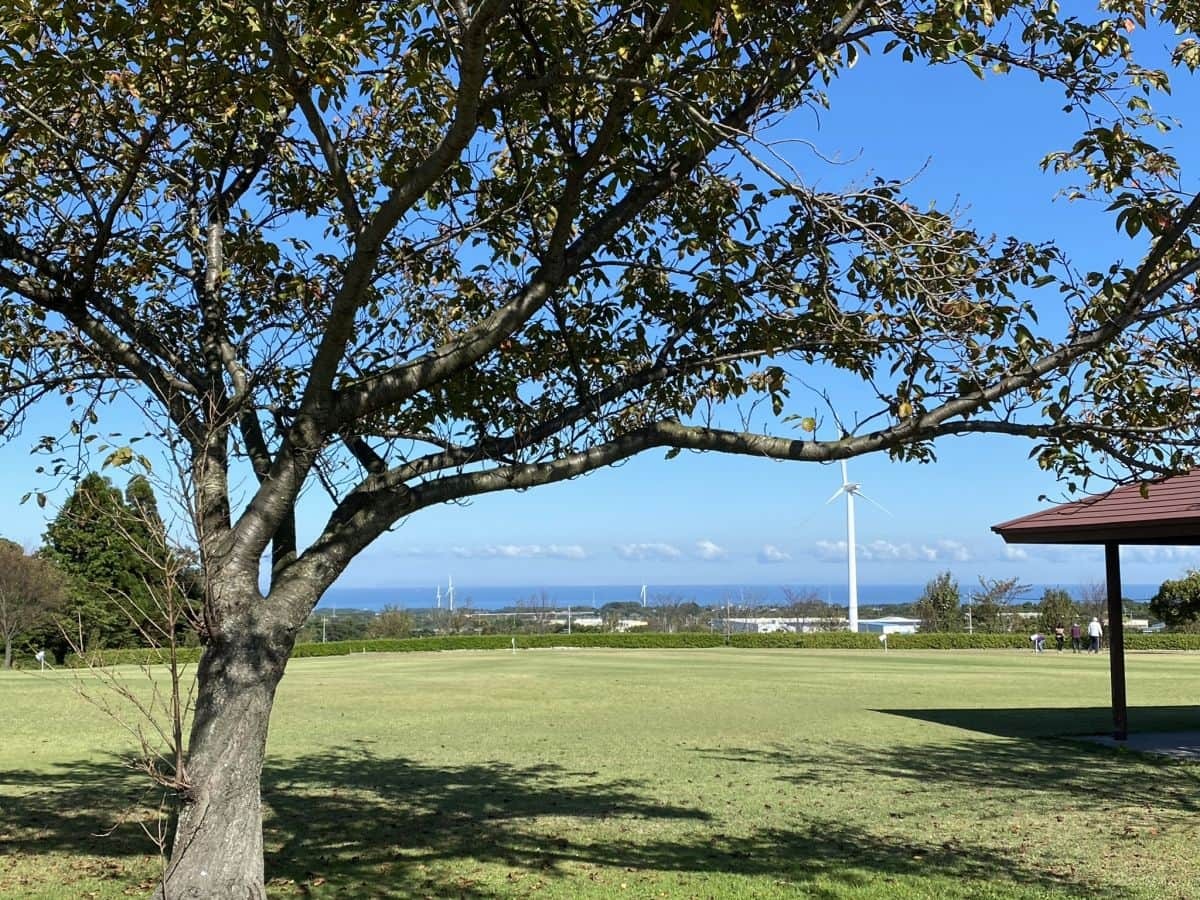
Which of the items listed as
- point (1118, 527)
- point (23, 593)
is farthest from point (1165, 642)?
point (23, 593)

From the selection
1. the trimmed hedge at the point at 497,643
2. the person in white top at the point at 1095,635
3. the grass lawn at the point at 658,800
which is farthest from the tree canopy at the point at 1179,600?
the trimmed hedge at the point at 497,643

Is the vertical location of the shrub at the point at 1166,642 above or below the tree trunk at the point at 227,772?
below

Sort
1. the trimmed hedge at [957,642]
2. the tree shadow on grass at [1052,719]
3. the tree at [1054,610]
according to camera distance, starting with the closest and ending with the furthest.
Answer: the tree shadow on grass at [1052,719] < the trimmed hedge at [957,642] < the tree at [1054,610]

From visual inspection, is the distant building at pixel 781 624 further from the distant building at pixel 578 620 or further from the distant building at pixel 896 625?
the distant building at pixel 578 620

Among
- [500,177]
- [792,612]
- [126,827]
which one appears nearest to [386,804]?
[126,827]

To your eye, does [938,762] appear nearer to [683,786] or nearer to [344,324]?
[683,786]

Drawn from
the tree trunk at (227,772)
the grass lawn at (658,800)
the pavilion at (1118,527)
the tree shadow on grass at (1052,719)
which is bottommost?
the tree shadow on grass at (1052,719)

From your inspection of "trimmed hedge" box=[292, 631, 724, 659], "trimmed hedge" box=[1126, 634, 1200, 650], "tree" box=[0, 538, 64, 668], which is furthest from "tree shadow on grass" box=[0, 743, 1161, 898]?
"trimmed hedge" box=[1126, 634, 1200, 650]

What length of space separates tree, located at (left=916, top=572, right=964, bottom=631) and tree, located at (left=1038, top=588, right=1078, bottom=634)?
404cm

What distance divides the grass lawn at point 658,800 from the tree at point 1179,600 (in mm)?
14541

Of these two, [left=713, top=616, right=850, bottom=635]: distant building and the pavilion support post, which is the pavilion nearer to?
the pavilion support post

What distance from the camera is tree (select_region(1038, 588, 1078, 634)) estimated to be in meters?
50.5

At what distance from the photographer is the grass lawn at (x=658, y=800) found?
7637mm

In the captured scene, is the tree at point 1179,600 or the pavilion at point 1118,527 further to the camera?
the tree at point 1179,600
